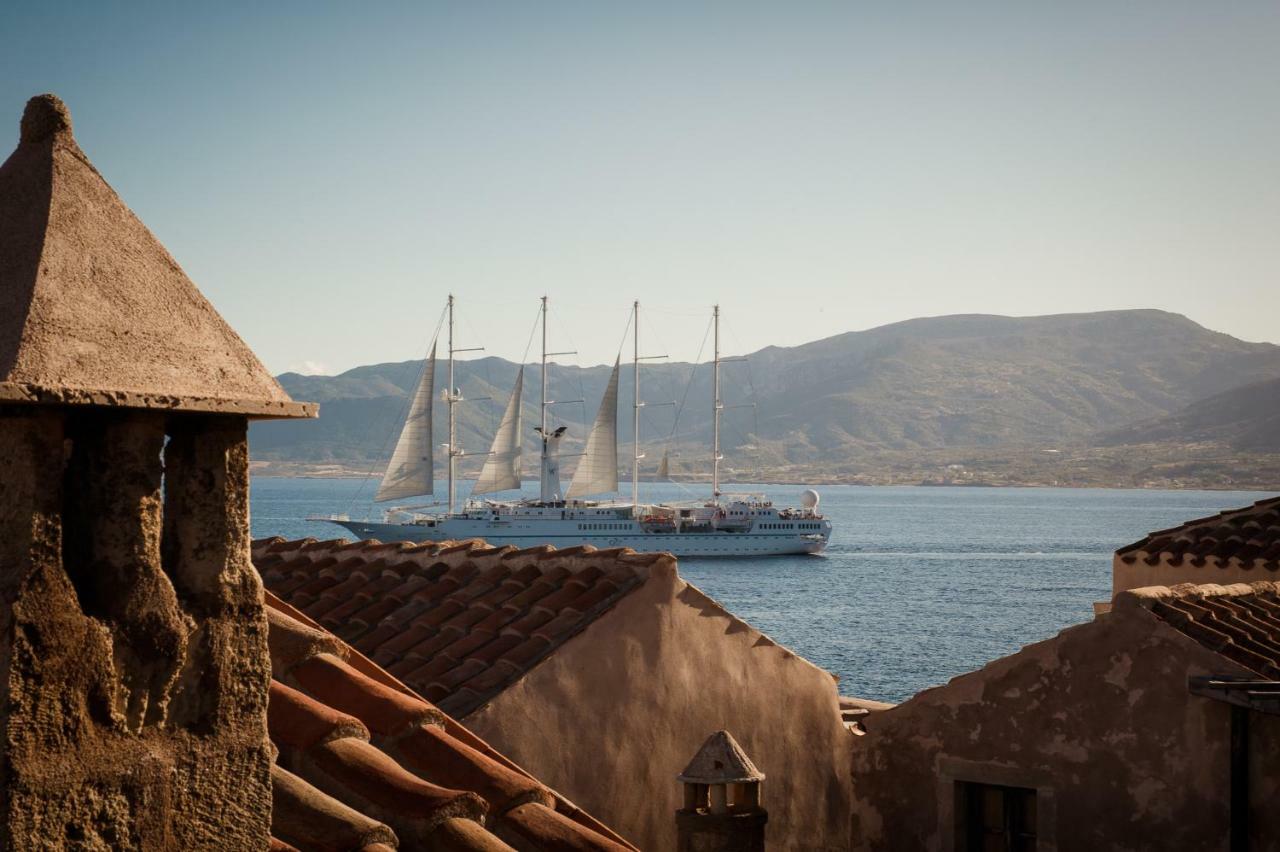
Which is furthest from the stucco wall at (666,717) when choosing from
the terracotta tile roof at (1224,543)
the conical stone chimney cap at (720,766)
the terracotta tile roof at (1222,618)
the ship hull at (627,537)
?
the ship hull at (627,537)

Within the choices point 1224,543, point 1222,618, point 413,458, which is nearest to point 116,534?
point 1222,618

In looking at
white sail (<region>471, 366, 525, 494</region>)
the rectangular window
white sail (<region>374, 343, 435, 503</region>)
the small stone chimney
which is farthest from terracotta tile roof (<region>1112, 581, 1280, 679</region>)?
white sail (<region>471, 366, 525, 494</region>)

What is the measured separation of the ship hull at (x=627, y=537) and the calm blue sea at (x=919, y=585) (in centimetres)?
114

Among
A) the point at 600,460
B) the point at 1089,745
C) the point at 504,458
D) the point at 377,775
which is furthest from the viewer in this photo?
the point at 600,460

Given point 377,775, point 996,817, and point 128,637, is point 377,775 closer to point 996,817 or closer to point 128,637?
point 128,637

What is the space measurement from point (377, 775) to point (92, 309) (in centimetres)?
153

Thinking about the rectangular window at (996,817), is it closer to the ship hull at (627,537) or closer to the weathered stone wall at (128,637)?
the weathered stone wall at (128,637)

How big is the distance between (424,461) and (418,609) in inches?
3124

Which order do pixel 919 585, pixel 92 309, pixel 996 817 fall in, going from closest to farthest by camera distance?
pixel 92 309, pixel 996 817, pixel 919 585

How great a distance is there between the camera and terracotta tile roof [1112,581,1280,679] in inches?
279

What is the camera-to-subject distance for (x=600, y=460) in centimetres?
9306

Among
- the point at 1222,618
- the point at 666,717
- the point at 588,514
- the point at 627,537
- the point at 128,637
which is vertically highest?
the point at 128,637

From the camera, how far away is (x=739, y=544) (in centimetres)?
9869

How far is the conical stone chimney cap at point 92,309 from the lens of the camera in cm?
191
